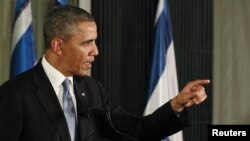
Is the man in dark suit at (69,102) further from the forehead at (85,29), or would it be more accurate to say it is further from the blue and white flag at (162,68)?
the blue and white flag at (162,68)

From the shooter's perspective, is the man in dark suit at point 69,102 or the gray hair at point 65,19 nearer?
the man in dark suit at point 69,102

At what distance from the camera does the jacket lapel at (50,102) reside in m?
1.95

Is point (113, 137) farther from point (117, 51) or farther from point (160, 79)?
point (117, 51)

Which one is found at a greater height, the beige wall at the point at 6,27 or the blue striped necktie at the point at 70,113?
the beige wall at the point at 6,27

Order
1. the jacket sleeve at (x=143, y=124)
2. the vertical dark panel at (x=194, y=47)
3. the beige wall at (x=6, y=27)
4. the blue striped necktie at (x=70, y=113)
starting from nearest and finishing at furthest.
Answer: the blue striped necktie at (x=70, y=113) → the jacket sleeve at (x=143, y=124) → the beige wall at (x=6, y=27) → the vertical dark panel at (x=194, y=47)

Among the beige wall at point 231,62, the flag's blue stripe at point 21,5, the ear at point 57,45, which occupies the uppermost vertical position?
the flag's blue stripe at point 21,5

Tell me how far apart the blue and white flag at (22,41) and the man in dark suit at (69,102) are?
1826 mm

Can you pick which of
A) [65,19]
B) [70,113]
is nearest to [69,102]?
[70,113]

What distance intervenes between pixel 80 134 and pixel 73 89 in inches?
8.2

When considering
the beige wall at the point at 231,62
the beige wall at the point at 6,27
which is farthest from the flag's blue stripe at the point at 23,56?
the beige wall at the point at 231,62

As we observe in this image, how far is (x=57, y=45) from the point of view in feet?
6.88

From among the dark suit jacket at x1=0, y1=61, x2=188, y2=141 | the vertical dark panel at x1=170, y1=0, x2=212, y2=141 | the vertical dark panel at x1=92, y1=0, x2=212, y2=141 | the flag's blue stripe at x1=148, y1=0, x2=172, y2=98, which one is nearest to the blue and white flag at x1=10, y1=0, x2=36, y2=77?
the vertical dark panel at x1=92, y1=0, x2=212, y2=141

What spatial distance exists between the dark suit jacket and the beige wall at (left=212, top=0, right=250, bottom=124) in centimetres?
310

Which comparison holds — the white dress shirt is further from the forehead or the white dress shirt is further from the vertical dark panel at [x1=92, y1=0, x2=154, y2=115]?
the vertical dark panel at [x1=92, y1=0, x2=154, y2=115]
